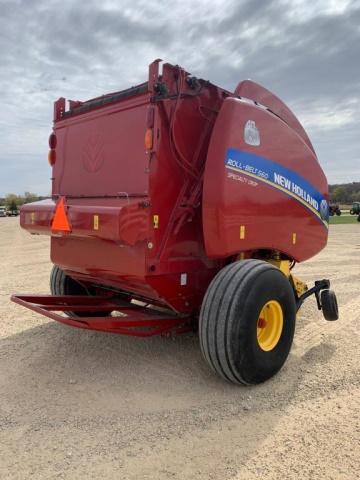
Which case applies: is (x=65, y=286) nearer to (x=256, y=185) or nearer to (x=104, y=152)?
(x=104, y=152)

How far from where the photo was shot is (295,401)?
3.29m

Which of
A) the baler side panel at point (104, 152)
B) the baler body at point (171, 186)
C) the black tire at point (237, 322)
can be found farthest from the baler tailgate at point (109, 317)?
the baler side panel at point (104, 152)

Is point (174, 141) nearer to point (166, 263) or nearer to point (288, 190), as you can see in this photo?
point (166, 263)

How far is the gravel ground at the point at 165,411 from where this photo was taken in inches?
99.7

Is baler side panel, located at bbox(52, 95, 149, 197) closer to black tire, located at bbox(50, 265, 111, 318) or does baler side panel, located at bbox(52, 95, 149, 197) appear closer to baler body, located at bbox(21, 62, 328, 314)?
baler body, located at bbox(21, 62, 328, 314)

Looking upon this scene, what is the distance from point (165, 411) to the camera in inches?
124

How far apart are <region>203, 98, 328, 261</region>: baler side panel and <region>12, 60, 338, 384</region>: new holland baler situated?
12mm

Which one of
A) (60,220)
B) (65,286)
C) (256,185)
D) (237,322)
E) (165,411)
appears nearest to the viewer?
(165,411)

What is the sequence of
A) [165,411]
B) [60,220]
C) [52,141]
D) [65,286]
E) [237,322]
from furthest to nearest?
[65,286], [52,141], [60,220], [237,322], [165,411]

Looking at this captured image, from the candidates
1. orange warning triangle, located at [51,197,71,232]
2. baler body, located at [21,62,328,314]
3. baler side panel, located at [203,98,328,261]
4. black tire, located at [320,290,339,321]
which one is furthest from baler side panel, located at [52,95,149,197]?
black tire, located at [320,290,339,321]

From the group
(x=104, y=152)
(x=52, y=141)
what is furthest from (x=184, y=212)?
(x=52, y=141)

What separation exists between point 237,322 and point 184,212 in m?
1.00

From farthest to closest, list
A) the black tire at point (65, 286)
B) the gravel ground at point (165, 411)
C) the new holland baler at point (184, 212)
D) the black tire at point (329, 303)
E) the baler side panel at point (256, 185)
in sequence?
1. the black tire at point (65, 286)
2. the black tire at point (329, 303)
3. the baler side panel at point (256, 185)
4. the new holland baler at point (184, 212)
5. the gravel ground at point (165, 411)

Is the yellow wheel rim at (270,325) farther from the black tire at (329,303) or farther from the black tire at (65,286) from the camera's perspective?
the black tire at (65,286)
